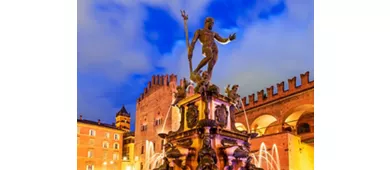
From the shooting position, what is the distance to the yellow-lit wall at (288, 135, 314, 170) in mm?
7723

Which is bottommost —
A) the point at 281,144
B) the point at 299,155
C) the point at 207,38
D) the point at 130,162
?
the point at 130,162

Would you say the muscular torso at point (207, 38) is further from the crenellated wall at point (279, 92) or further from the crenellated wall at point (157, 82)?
the crenellated wall at point (157, 82)

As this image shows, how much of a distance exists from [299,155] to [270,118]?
2093 millimetres

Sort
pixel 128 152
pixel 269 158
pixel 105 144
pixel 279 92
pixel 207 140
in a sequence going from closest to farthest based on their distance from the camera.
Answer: pixel 207 140 < pixel 269 158 < pixel 279 92 < pixel 105 144 < pixel 128 152

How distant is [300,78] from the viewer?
337 inches

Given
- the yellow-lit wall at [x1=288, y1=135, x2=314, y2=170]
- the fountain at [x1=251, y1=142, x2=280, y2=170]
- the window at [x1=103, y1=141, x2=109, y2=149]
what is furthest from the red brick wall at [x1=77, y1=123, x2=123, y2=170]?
the yellow-lit wall at [x1=288, y1=135, x2=314, y2=170]

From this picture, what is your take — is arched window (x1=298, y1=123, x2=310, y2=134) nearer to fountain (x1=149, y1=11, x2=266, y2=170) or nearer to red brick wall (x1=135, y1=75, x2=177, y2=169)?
red brick wall (x1=135, y1=75, x2=177, y2=169)

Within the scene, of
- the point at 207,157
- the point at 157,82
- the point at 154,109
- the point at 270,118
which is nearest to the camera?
the point at 207,157

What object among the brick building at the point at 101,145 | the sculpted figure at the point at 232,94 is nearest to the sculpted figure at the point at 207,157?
the sculpted figure at the point at 232,94

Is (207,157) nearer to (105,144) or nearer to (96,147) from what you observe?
(96,147)

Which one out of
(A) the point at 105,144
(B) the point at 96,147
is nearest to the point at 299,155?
(B) the point at 96,147

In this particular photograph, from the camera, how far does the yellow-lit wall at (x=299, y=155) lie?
7723mm

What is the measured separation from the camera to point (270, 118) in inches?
389
